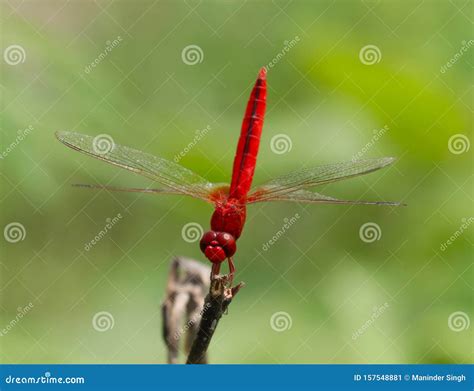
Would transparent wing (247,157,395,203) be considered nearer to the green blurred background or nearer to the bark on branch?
the bark on branch

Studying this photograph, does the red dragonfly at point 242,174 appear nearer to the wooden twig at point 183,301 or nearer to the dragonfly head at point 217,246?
the dragonfly head at point 217,246

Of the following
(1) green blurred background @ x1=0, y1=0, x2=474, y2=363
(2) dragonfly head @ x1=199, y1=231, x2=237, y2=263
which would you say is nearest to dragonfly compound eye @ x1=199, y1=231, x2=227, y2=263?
(2) dragonfly head @ x1=199, y1=231, x2=237, y2=263

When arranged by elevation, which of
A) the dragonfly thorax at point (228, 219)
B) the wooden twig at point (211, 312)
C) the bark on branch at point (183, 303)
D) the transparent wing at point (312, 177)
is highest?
the transparent wing at point (312, 177)

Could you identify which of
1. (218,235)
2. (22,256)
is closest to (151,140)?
(22,256)

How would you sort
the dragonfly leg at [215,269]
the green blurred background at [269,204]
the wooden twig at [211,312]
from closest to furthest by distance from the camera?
the wooden twig at [211,312], the dragonfly leg at [215,269], the green blurred background at [269,204]

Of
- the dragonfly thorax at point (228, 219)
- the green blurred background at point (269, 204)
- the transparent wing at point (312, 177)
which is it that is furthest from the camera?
the green blurred background at point (269, 204)

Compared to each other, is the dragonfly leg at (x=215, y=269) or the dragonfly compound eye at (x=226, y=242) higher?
the dragonfly compound eye at (x=226, y=242)

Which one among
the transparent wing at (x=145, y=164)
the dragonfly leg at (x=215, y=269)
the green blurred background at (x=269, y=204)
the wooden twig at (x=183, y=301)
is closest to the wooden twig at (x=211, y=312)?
the dragonfly leg at (x=215, y=269)

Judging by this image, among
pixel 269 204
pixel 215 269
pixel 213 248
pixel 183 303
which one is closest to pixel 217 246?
pixel 213 248
